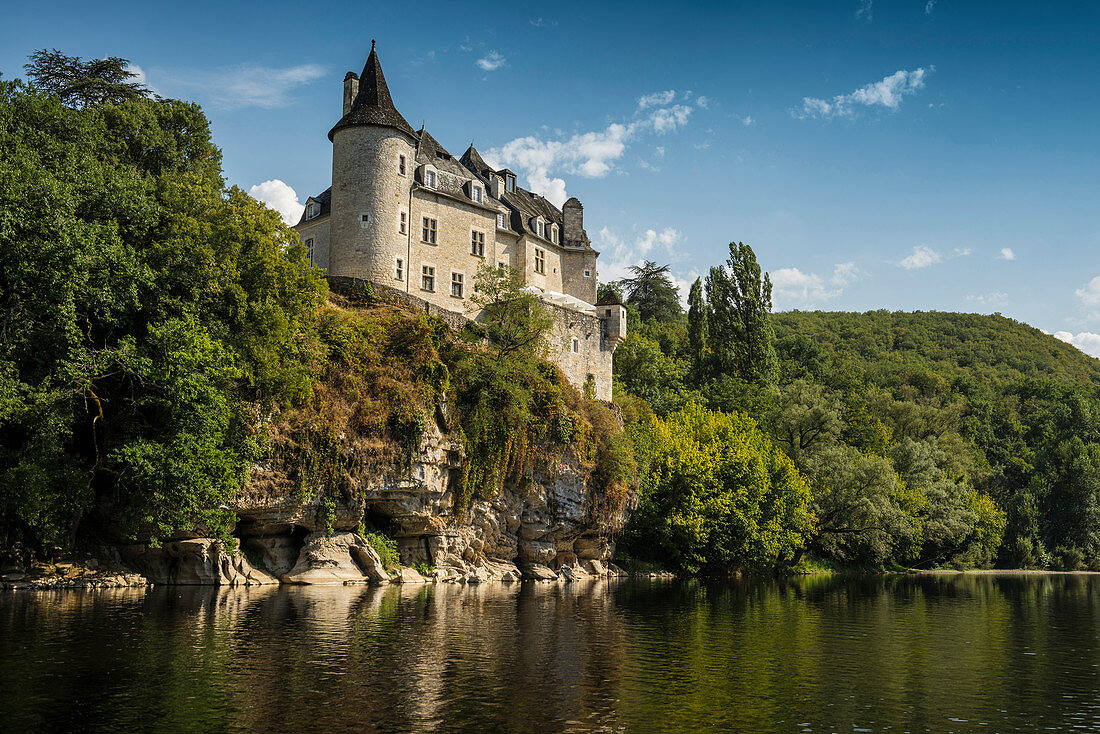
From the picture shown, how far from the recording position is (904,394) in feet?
328

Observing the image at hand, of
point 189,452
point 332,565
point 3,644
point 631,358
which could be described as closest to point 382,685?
point 3,644

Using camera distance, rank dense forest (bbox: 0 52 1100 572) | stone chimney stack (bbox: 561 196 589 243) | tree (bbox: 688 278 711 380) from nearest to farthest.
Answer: dense forest (bbox: 0 52 1100 572)
stone chimney stack (bbox: 561 196 589 243)
tree (bbox: 688 278 711 380)

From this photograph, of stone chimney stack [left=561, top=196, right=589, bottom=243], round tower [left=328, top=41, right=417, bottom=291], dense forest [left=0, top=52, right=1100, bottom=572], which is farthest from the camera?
stone chimney stack [left=561, top=196, right=589, bottom=243]

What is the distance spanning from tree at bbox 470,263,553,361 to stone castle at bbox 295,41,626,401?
2.62 meters

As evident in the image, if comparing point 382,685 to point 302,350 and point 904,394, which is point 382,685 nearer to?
point 302,350

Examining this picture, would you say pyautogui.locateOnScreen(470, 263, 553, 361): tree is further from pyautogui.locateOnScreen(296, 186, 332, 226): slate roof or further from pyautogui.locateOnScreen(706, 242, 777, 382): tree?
pyautogui.locateOnScreen(706, 242, 777, 382): tree

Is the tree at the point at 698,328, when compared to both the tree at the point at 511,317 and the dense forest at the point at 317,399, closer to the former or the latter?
the dense forest at the point at 317,399

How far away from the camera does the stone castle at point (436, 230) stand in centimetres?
5109

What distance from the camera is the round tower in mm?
50781

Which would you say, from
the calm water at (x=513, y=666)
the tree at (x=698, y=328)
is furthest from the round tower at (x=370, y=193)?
the tree at (x=698, y=328)

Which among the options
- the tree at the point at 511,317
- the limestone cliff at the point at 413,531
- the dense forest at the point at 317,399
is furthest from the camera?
the tree at the point at 511,317

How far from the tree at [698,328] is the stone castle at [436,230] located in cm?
1623

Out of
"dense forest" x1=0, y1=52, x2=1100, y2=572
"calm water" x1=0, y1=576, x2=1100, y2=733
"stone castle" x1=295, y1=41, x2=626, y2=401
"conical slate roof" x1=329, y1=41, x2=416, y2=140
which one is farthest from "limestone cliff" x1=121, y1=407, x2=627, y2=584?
"conical slate roof" x1=329, y1=41, x2=416, y2=140

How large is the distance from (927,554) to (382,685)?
235ft
